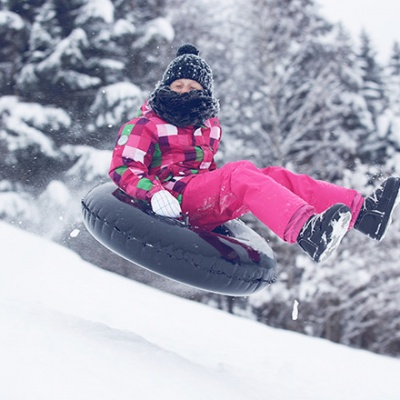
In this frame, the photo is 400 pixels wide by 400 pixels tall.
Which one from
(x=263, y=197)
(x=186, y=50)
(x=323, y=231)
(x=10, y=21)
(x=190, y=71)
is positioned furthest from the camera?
(x=10, y=21)

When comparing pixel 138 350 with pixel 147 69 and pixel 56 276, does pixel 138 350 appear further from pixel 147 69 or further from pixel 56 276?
pixel 147 69

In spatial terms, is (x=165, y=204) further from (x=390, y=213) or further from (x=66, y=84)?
(x=66, y=84)

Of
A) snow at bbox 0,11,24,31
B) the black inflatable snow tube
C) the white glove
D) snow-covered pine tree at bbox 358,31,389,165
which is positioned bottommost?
snow-covered pine tree at bbox 358,31,389,165

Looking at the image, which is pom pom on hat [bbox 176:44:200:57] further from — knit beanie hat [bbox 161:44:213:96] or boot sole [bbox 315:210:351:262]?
boot sole [bbox 315:210:351:262]

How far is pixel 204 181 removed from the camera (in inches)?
108

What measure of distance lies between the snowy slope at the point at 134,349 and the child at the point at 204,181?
72 cm

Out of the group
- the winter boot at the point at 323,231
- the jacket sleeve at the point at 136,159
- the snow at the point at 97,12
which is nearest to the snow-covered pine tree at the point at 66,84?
the snow at the point at 97,12

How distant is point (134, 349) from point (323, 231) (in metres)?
1.08

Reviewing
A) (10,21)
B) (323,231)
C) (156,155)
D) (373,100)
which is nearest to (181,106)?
(156,155)

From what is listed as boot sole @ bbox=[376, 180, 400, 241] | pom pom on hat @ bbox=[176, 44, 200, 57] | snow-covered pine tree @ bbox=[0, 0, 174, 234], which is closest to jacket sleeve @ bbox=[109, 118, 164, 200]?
pom pom on hat @ bbox=[176, 44, 200, 57]

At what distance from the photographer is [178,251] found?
2.63 meters

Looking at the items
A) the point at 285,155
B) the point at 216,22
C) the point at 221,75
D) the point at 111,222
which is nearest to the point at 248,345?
the point at 111,222

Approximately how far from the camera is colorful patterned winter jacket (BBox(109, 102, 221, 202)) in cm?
276

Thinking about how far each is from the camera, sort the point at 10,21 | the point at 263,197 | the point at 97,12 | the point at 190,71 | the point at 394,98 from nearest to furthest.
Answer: the point at 263,197 → the point at 190,71 → the point at 97,12 → the point at 10,21 → the point at 394,98
